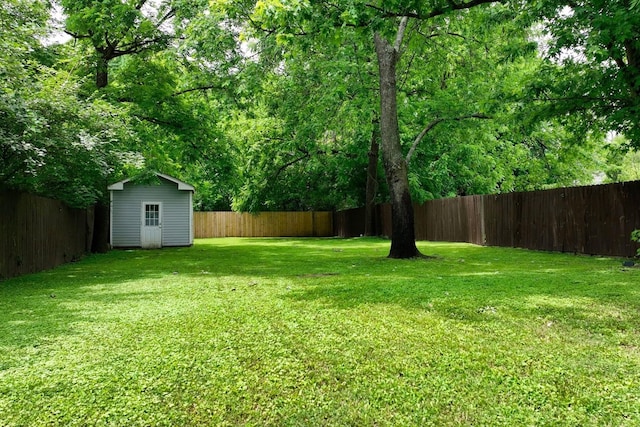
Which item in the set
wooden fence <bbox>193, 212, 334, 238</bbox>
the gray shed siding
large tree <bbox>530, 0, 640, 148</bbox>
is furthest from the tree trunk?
wooden fence <bbox>193, 212, 334, 238</bbox>

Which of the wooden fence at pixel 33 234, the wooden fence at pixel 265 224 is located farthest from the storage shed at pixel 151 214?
the wooden fence at pixel 265 224

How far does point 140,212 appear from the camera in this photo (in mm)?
19609

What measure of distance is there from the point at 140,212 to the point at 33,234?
1069 centimetres

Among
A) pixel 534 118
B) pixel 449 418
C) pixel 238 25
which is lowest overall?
pixel 449 418

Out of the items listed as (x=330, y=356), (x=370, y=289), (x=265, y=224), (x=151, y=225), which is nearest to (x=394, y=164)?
(x=370, y=289)

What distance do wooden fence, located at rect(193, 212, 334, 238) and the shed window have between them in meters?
10.3

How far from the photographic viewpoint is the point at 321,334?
3723 millimetres

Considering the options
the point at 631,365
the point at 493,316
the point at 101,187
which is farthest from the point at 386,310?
the point at 101,187

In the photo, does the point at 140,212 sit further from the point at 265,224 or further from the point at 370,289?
the point at 370,289

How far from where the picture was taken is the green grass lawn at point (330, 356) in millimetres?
2410

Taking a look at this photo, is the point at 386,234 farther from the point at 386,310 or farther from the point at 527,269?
the point at 386,310

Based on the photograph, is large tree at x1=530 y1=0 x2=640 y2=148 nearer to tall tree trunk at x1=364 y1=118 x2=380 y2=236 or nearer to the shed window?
tall tree trunk at x1=364 y1=118 x2=380 y2=236

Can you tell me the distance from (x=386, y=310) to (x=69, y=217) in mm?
10487

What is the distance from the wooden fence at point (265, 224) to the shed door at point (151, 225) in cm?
1028
